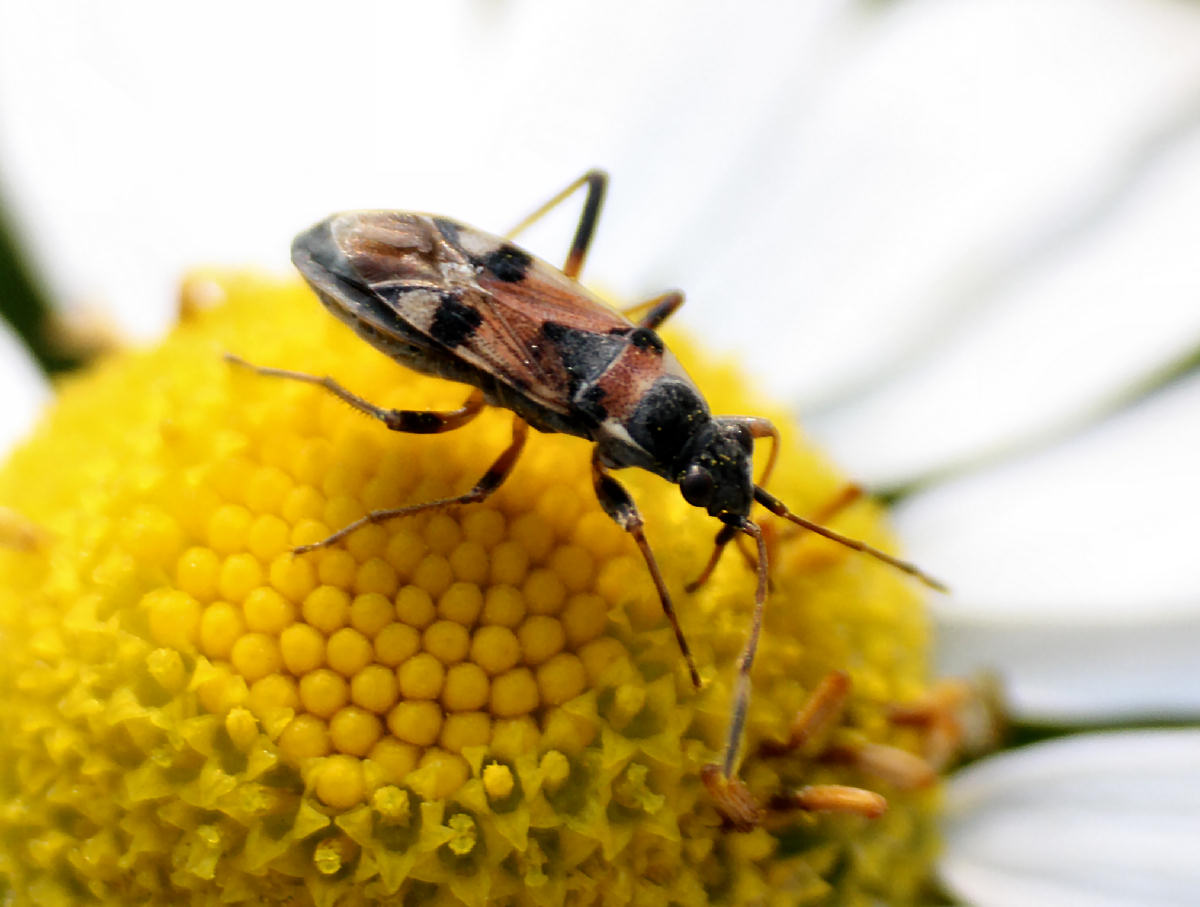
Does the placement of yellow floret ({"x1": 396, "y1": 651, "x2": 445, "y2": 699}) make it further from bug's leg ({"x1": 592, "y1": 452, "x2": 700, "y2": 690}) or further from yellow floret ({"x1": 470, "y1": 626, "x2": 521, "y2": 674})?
bug's leg ({"x1": 592, "y1": 452, "x2": 700, "y2": 690})

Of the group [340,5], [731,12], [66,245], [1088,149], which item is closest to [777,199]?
[731,12]

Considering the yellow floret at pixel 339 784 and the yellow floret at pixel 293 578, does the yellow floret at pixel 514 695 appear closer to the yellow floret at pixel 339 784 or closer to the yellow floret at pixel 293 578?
the yellow floret at pixel 339 784

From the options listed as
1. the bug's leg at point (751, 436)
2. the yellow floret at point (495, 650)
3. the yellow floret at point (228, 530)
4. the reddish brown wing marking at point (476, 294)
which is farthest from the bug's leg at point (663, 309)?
the yellow floret at point (228, 530)

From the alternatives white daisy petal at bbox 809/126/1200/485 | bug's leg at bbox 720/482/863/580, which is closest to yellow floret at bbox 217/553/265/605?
bug's leg at bbox 720/482/863/580

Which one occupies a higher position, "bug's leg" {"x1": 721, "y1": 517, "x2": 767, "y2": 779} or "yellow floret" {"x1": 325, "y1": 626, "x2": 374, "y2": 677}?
"bug's leg" {"x1": 721, "y1": 517, "x2": 767, "y2": 779}

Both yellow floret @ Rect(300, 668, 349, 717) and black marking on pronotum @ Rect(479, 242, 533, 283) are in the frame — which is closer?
yellow floret @ Rect(300, 668, 349, 717)
